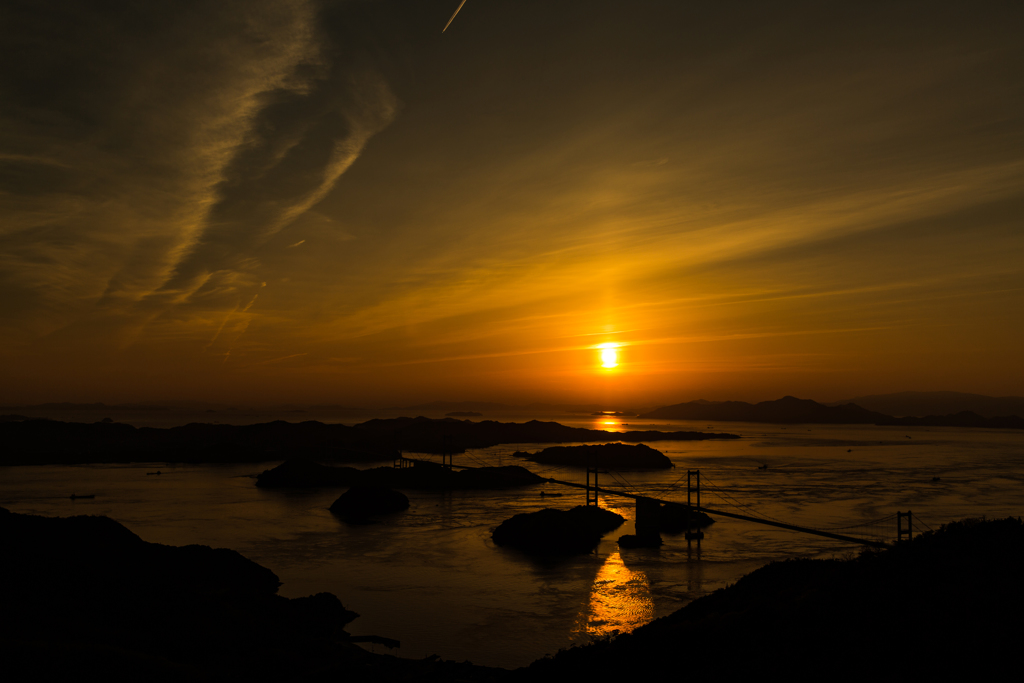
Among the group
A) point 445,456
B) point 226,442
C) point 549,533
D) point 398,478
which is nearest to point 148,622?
point 549,533

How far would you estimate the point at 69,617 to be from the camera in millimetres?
16172

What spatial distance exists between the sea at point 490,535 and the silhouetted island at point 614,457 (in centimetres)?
1278

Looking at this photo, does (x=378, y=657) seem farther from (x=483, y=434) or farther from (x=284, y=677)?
(x=483, y=434)

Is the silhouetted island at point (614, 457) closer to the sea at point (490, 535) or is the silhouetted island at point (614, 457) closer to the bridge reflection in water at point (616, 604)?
the sea at point (490, 535)

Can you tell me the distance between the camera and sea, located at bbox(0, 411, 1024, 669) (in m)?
22.9

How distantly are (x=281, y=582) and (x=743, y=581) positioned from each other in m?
20.0

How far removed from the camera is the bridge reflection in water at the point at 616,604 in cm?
2159

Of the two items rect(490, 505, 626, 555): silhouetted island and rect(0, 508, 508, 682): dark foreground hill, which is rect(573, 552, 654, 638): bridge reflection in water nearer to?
rect(490, 505, 626, 555): silhouetted island

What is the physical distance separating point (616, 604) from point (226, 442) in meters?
117

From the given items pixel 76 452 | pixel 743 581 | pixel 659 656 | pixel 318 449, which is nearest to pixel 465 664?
pixel 659 656

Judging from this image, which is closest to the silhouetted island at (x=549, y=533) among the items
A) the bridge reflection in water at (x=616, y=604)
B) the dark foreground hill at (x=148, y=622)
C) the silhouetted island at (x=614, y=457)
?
the bridge reflection in water at (x=616, y=604)

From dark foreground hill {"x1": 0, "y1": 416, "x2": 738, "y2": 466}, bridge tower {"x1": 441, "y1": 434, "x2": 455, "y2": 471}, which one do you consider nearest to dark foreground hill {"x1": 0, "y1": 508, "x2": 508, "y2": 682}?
bridge tower {"x1": 441, "y1": 434, "x2": 455, "y2": 471}

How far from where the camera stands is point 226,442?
399ft

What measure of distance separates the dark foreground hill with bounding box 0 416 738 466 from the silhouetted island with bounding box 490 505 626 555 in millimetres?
47370
